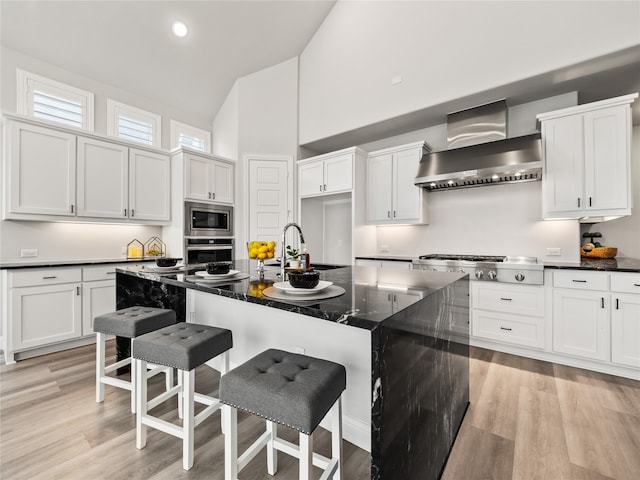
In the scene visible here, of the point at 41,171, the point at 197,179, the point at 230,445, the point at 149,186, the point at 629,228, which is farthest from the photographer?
the point at 197,179

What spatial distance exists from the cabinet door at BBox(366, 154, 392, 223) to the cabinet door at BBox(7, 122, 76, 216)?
11.9ft

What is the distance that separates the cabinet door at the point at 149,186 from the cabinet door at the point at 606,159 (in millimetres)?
4902

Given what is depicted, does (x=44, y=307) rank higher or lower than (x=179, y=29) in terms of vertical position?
lower

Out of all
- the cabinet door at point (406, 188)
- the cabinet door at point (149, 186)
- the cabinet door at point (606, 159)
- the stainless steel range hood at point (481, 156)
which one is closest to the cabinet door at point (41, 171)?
the cabinet door at point (149, 186)

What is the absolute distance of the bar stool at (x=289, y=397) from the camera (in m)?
0.97

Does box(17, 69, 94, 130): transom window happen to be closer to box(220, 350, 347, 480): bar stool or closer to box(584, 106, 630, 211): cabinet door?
box(220, 350, 347, 480): bar stool

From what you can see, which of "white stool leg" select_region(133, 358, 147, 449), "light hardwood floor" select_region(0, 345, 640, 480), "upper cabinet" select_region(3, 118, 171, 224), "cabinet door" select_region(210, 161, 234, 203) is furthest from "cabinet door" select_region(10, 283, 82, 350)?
"white stool leg" select_region(133, 358, 147, 449)

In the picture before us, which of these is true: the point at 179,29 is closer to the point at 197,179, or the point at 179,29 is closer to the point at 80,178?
the point at 197,179

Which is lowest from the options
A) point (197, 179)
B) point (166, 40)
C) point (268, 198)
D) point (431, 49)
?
point (268, 198)

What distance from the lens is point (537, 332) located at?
2.82 metres

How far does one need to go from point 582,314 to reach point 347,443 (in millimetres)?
2452

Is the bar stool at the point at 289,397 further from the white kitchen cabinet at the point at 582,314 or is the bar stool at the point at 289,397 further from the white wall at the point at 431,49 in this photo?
the white wall at the point at 431,49

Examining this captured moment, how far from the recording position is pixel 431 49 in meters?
3.44

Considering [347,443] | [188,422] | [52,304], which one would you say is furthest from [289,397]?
[52,304]
